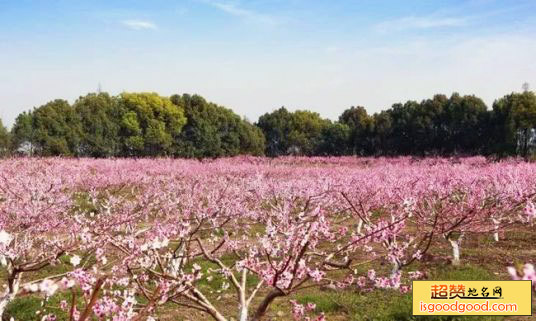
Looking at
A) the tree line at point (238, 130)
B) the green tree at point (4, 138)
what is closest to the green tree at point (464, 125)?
the tree line at point (238, 130)

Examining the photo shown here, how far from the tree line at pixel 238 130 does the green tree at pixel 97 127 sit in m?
0.09

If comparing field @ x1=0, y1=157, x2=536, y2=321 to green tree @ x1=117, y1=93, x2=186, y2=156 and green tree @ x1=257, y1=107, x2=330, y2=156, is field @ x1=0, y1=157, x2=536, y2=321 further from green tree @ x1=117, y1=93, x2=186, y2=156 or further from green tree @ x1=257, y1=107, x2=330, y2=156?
green tree @ x1=257, y1=107, x2=330, y2=156

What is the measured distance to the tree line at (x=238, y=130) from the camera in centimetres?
4050

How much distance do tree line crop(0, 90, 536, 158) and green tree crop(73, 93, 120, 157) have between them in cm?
9

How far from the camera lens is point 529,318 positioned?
777cm

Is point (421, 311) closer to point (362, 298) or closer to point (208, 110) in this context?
point (362, 298)

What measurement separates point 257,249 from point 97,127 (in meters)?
42.3

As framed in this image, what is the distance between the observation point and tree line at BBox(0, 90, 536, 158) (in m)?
40.5

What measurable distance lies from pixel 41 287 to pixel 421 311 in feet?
21.9

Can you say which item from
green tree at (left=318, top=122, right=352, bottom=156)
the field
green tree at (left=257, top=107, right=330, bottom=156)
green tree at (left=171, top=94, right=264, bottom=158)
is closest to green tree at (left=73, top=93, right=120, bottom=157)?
green tree at (left=171, top=94, right=264, bottom=158)

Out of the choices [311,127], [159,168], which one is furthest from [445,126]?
[159,168]

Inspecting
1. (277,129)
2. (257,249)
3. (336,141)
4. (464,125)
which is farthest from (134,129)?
(257,249)

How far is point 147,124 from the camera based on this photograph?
51.5 metres

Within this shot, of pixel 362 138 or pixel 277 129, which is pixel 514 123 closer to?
pixel 362 138
